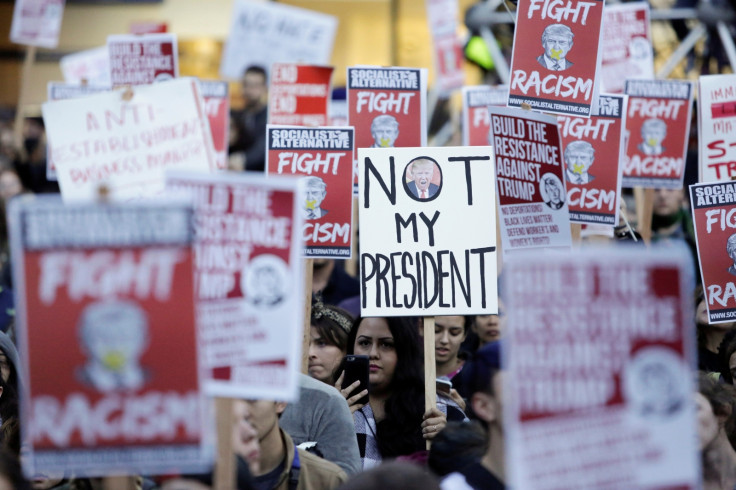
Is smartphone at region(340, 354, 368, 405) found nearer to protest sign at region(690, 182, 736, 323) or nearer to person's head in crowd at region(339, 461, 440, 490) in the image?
protest sign at region(690, 182, 736, 323)

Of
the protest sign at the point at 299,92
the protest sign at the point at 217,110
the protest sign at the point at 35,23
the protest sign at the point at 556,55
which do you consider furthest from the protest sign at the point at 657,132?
the protest sign at the point at 35,23

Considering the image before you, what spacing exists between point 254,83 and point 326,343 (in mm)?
5264

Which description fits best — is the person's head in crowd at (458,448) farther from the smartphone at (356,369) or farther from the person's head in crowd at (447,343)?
the person's head in crowd at (447,343)

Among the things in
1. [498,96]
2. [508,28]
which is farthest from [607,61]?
[508,28]

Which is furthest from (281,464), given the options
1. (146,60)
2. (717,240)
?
(146,60)

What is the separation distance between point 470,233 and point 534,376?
219 cm

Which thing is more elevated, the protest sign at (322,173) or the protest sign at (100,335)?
the protest sign at (322,173)

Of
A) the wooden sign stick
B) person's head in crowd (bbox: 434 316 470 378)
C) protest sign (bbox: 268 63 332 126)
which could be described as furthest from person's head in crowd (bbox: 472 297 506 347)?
protest sign (bbox: 268 63 332 126)

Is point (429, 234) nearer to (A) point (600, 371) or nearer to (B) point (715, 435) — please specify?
(B) point (715, 435)

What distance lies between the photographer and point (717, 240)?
5.79 meters

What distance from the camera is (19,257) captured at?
2990 mm

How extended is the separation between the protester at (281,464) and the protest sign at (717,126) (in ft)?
11.5

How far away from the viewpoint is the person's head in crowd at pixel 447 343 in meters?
5.91

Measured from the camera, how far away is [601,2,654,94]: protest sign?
8938 millimetres
